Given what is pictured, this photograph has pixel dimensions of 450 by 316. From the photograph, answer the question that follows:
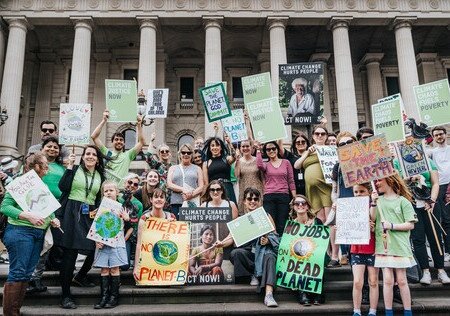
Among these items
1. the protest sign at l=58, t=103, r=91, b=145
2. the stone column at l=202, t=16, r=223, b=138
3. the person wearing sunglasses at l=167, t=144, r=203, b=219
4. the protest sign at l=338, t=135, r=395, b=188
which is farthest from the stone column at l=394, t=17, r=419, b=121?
the protest sign at l=58, t=103, r=91, b=145

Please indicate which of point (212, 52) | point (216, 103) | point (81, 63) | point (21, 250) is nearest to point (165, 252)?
point (21, 250)

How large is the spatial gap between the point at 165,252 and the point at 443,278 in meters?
4.14

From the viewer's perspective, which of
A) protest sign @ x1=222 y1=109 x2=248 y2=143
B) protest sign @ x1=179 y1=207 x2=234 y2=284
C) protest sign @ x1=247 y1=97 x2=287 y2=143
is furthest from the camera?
protest sign @ x1=222 y1=109 x2=248 y2=143

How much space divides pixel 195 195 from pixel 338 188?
243cm

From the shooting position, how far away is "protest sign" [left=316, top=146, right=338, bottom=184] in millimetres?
6729

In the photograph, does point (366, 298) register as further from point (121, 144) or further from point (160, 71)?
point (160, 71)

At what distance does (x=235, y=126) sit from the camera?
375 inches

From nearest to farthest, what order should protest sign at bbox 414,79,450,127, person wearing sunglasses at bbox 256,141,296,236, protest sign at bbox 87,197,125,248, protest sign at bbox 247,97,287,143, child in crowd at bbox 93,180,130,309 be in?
child in crowd at bbox 93,180,130,309 < protest sign at bbox 87,197,125,248 < person wearing sunglasses at bbox 256,141,296,236 < protest sign at bbox 247,97,287,143 < protest sign at bbox 414,79,450,127

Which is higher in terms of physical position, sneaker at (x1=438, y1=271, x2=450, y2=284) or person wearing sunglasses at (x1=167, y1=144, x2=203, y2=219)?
person wearing sunglasses at (x1=167, y1=144, x2=203, y2=219)

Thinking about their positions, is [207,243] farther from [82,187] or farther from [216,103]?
[216,103]

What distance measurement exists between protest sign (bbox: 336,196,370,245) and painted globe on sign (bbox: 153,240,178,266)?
235 cm

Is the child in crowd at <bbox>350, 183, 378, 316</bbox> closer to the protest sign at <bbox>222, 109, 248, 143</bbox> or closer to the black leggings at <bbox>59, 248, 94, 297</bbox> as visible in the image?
the black leggings at <bbox>59, 248, 94, 297</bbox>

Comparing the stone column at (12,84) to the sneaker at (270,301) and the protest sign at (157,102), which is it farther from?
the sneaker at (270,301)

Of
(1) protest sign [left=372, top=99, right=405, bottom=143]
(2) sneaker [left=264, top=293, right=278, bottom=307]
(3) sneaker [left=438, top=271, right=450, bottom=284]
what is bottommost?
(2) sneaker [left=264, top=293, right=278, bottom=307]
